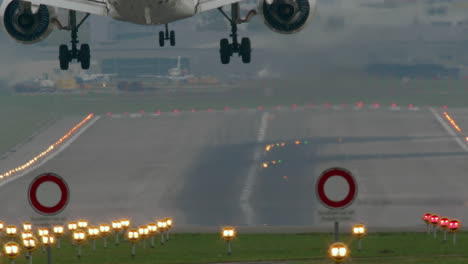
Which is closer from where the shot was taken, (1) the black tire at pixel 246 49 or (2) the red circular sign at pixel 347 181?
(2) the red circular sign at pixel 347 181

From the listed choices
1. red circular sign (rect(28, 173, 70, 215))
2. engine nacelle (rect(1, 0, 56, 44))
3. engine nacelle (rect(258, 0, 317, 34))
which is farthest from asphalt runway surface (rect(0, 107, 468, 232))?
red circular sign (rect(28, 173, 70, 215))

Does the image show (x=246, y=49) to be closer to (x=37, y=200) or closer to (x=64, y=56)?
(x=64, y=56)

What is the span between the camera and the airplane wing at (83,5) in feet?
183

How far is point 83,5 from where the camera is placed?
186 feet

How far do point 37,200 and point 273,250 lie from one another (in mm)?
39705

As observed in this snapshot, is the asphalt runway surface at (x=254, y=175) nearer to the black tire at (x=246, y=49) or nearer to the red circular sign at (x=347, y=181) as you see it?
the black tire at (x=246, y=49)

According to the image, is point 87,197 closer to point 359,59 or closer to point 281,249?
point 359,59

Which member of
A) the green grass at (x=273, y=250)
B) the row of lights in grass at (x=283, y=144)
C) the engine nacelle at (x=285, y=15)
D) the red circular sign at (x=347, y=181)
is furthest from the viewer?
the row of lights in grass at (x=283, y=144)

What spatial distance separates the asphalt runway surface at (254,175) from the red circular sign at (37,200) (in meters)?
81.8

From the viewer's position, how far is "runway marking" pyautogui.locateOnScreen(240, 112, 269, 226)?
13457 centimetres

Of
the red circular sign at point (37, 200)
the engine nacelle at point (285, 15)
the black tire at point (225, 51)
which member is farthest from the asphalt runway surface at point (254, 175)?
the red circular sign at point (37, 200)

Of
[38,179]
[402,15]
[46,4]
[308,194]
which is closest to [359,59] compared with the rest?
[402,15]

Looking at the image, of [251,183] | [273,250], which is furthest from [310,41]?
[273,250]

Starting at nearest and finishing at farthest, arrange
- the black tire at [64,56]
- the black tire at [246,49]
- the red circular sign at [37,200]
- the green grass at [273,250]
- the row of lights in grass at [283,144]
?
the red circular sign at [37,200] → the green grass at [273,250] → the black tire at [64,56] → the black tire at [246,49] → the row of lights in grass at [283,144]
